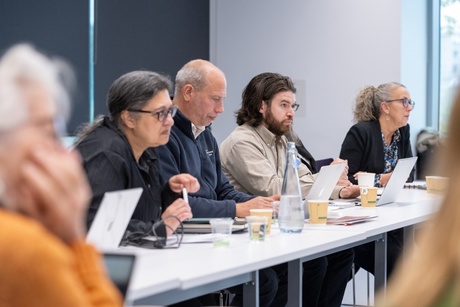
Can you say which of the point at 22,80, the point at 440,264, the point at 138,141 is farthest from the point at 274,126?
the point at 440,264

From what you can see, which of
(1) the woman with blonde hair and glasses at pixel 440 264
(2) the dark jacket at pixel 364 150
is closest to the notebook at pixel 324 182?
(2) the dark jacket at pixel 364 150

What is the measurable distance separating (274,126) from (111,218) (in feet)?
7.82

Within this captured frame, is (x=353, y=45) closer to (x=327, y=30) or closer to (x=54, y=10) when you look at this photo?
(x=327, y=30)

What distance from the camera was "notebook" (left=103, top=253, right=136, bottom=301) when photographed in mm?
1775

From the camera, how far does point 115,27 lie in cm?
658

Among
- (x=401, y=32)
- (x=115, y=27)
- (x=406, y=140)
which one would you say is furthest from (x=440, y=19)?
(x=115, y=27)

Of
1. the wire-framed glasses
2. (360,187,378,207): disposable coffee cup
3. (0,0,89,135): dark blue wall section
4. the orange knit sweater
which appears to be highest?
(0,0,89,135): dark blue wall section

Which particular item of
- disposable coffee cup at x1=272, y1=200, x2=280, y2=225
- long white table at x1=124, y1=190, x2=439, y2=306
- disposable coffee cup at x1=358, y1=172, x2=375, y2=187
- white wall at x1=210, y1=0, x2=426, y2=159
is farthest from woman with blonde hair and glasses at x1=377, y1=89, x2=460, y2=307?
white wall at x1=210, y1=0, x2=426, y2=159

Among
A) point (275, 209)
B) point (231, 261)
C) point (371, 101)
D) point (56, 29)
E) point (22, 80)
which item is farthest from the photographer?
point (56, 29)

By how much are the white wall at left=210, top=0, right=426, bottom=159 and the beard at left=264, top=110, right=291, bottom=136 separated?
7.41 feet

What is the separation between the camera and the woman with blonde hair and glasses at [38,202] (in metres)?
1.16

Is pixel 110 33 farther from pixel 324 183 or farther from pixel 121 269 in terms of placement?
pixel 121 269

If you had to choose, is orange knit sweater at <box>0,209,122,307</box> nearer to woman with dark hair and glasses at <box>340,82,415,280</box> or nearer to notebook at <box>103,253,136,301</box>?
notebook at <box>103,253,136,301</box>

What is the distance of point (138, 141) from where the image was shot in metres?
3.24
